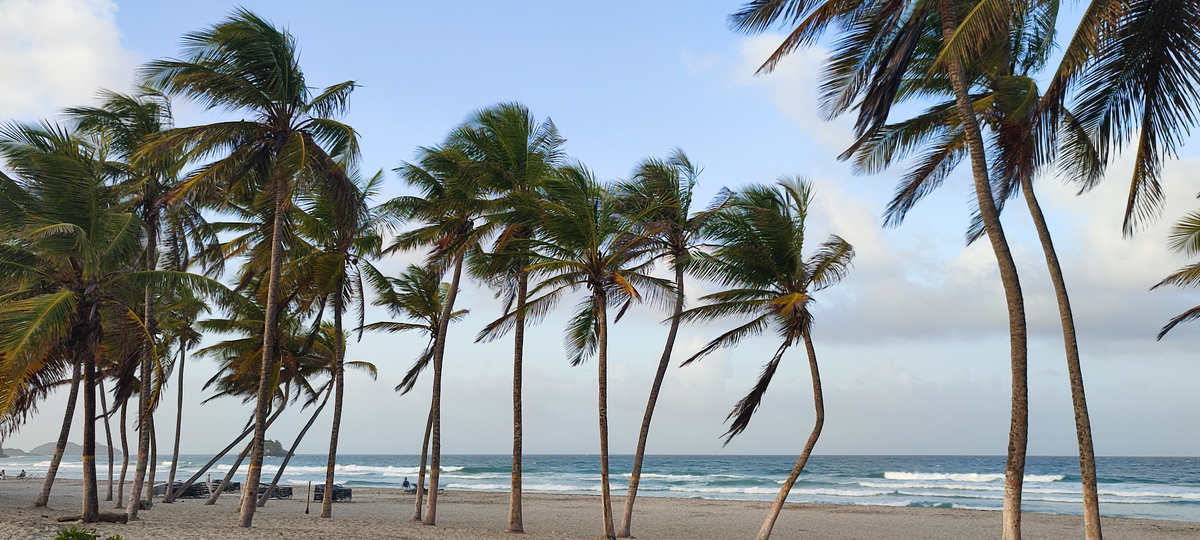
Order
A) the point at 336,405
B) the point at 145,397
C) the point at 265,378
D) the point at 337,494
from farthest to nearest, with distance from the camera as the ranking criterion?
1. the point at 337,494
2. the point at 336,405
3. the point at 145,397
4. the point at 265,378

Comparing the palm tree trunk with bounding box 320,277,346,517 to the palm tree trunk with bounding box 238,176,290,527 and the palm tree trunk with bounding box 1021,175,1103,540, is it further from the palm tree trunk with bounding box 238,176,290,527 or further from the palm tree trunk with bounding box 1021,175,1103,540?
the palm tree trunk with bounding box 1021,175,1103,540

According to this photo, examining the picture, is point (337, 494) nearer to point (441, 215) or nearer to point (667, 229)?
point (441, 215)

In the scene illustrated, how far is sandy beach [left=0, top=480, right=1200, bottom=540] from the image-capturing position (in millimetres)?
12461

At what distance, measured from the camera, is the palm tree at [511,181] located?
14.4 meters

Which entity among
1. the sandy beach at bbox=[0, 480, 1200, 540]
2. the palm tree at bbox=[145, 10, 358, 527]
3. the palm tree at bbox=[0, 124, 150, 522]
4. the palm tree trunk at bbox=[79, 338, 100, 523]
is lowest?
the sandy beach at bbox=[0, 480, 1200, 540]

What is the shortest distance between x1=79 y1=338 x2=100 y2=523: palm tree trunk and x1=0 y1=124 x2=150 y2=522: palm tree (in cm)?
2

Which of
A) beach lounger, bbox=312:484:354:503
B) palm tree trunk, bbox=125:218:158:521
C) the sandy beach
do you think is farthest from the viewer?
beach lounger, bbox=312:484:354:503

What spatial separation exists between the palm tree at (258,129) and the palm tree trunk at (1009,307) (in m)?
9.42

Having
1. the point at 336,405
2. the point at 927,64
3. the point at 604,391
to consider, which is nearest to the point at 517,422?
the point at 604,391

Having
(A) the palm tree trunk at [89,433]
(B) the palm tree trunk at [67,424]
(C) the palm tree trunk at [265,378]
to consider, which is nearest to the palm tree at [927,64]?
(C) the palm tree trunk at [265,378]

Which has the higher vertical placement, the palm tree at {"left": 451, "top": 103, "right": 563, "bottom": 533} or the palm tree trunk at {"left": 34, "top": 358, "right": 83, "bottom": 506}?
the palm tree at {"left": 451, "top": 103, "right": 563, "bottom": 533}

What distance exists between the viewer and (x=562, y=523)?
2100 cm

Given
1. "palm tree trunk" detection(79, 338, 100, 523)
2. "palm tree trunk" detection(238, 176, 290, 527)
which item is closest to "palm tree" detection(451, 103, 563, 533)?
"palm tree trunk" detection(238, 176, 290, 527)

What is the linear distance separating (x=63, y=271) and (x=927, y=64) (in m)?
13.1
